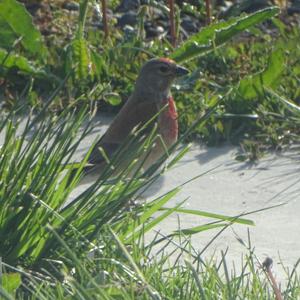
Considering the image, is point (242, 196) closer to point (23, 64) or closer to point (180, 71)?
point (180, 71)

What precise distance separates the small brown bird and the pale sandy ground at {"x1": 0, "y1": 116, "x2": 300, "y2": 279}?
0.17 metres

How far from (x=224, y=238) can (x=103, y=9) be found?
Result: 279 cm

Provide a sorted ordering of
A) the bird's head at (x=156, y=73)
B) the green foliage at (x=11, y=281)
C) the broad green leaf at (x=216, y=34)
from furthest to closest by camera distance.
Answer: the broad green leaf at (x=216, y=34), the bird's head at (x=156, y=73), the green foliage at (x=11, y=281)

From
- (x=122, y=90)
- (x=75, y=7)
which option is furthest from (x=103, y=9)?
(x=75, y=7)

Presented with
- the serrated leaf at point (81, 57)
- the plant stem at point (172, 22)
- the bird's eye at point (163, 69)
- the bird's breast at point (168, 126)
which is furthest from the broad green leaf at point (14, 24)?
the bird's breast at point (168, 126)

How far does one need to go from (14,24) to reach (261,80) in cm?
162

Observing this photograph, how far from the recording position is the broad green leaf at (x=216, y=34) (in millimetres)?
6832

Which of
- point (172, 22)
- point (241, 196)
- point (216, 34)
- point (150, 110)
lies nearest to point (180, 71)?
point (150, 110)

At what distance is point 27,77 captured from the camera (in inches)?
280

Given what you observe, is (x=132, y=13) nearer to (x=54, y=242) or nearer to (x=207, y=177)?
(x=207, y=177)

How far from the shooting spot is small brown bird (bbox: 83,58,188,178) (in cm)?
606

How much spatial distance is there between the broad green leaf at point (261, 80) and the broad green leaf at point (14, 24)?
1434mm

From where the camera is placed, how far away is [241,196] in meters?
5.47

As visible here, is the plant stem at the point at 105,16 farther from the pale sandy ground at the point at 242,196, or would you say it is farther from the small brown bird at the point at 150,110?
the pale sandy ground at the point at 242,196
